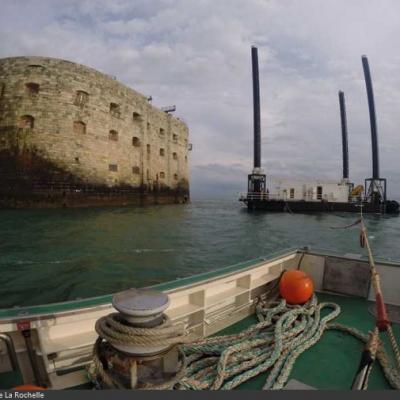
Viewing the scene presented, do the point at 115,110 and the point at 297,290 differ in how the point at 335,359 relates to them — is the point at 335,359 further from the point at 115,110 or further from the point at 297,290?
the point at 115,110

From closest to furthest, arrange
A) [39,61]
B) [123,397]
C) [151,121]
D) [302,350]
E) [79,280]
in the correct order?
[123,397] < [302,350] < [79,280] < [39,61] < [151,121]

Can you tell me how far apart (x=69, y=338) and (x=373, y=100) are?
42415mm

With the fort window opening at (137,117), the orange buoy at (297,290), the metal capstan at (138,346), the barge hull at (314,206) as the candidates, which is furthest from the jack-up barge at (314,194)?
the metal capstan at (138,346)

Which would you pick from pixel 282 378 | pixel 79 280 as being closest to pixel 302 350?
pixel 282 378

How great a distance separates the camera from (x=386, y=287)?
438 centimetres

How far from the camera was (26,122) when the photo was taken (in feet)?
72.7

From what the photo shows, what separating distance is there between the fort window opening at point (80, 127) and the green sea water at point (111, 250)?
9.10 m

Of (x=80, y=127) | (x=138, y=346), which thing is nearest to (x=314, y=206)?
(x=80, y=127)

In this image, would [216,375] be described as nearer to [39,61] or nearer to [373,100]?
[39,61]

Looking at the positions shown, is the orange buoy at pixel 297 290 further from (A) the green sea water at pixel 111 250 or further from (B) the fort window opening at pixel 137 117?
(B) the fort window opening at pixel 137 117

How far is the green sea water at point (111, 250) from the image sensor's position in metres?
7.10

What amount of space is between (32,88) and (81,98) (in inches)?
139

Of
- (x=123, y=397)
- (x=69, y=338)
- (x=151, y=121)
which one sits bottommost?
(x=69, y=338)

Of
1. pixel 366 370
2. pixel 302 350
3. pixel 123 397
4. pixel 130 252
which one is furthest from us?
pixel 130 252
